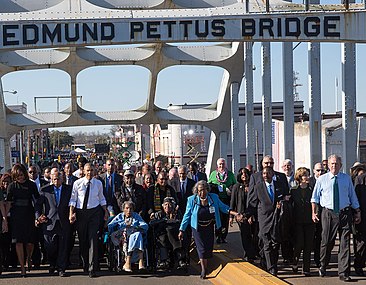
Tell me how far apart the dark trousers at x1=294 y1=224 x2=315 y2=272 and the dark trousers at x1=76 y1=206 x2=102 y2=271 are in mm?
3248

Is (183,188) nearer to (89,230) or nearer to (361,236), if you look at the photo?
(89,230)

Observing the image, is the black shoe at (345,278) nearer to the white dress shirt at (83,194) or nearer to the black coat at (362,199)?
the black coat at (362,199)

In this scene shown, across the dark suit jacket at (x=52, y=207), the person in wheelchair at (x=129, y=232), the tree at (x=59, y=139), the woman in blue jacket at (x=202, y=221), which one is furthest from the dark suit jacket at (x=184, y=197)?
the tree at (x=59, y=139)

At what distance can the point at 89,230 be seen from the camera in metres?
12.6

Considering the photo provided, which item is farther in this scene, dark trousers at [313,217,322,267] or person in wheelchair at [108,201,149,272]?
dark trousers at [313,217,322,267]

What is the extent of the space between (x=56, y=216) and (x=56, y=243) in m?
0.48

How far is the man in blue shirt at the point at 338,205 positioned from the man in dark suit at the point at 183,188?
3.51 meters

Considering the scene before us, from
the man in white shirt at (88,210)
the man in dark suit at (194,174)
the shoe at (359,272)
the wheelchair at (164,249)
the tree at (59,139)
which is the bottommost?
the shoe at (359,272)

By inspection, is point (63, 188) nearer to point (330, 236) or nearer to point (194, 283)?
point (194, 283)

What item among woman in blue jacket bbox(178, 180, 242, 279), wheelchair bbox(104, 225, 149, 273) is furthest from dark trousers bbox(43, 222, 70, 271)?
woman in blue jacket bbox(178, 180, 242, 279)

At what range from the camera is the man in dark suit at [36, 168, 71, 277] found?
41.7 ft

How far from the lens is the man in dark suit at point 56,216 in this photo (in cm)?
1270

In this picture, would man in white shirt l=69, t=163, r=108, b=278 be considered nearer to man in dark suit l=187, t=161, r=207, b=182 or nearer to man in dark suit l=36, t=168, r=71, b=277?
man in dark suit l=36, t=168, r=71, b=277

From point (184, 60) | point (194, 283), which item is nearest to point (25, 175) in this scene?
point (194, 283)
